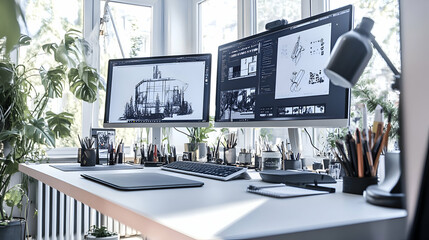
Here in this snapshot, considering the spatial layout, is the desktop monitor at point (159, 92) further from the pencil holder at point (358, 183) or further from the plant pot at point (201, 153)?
the pencil holder at point (358, 183)

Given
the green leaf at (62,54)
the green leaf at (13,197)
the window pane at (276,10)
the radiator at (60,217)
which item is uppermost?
the window pane at (276,10)

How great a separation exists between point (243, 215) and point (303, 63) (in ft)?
2.50

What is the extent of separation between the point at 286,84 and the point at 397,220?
74 cm

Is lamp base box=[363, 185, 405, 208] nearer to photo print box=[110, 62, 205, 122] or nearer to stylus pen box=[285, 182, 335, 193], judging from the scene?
stylus pen box=[285, 182, 335, 193]

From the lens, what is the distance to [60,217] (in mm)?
2979

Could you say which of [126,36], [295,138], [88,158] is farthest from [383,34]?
[126,36]

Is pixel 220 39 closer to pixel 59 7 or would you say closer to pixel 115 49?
pixel 115 49

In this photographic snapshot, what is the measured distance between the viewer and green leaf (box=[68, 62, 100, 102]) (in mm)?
2859

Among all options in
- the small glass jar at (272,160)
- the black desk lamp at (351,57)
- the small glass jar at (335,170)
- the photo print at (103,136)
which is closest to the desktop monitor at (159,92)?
the photo print at (103,136)

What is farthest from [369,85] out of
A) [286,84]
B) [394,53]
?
[286,84]

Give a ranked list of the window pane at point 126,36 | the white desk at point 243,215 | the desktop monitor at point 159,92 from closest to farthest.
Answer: the white desk at point 243,215 < the desktop monitor at point 159,92 < the window pane at point 126,36

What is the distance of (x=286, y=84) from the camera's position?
133 cm

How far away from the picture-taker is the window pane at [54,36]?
124 inches

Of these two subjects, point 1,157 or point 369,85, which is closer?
point 369,85
